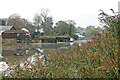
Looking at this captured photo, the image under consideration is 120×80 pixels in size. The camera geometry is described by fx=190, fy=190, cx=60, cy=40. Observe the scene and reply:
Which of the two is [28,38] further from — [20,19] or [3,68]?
[3,68]

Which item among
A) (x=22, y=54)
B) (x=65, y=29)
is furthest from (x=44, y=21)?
(x=22, y=54)

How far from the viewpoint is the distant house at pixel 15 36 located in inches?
1016

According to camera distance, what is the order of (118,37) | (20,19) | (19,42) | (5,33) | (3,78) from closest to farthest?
1. (3,78)
2. (118,37)
3. (19,42)
4. (5,33)
5. (20,19)

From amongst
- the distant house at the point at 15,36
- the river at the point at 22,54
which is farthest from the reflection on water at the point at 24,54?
the distant house at the point at 15,36

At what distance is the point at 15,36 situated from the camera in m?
→ 27.1

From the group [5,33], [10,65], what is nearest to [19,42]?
[5,33]

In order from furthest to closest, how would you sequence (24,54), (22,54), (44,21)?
(44,21), (22,54), (24,54)

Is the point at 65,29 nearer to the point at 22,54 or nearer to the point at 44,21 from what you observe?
the point at 44,21

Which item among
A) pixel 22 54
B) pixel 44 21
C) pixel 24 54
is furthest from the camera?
pixel 44 21

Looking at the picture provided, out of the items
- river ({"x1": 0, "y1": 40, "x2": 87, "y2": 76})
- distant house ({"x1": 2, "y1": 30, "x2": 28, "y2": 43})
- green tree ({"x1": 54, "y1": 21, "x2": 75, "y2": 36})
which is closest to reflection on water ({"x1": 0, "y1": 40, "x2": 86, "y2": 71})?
river ({"x1": 0, "y1": 40, "x2": 87, "y2": 76})

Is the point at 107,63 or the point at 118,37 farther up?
the point at 118,37

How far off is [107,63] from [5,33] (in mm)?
25767

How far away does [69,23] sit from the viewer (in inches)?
1138

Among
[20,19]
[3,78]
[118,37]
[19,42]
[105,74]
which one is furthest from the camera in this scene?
[20,19]
